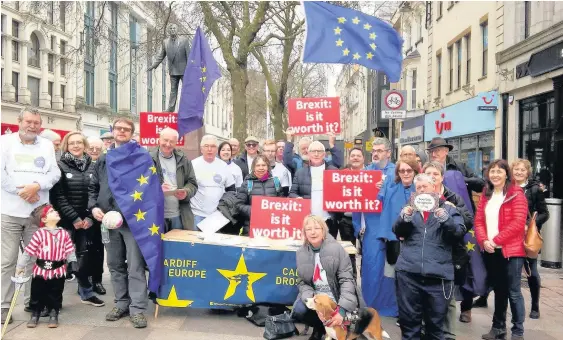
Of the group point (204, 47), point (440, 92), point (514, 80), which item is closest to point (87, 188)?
point (204, 47)

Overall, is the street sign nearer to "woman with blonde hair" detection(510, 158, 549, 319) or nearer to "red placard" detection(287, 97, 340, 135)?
"red placard" detection(287, 97, 340, 135)

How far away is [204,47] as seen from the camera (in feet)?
25.0

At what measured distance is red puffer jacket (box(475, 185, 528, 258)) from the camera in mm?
5047

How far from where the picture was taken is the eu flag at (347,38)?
7008 mm

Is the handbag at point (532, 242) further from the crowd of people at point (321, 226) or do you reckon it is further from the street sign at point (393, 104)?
the street sign at point (393, 104)

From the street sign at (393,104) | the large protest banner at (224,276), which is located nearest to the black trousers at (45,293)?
the large protest banner at (224,276)

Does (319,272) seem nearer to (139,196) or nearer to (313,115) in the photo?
(139,196)

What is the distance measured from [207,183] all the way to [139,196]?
1.14m

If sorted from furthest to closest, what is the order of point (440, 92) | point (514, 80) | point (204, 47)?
point (440, 92) → point (514, 80) → point (204, 47)

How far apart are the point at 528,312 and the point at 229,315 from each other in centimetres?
358

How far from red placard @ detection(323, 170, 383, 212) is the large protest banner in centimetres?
100

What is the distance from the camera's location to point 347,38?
704cm

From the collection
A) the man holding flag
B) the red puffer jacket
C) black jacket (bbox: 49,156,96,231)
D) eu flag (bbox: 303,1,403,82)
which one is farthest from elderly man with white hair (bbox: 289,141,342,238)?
black jacket (bbox: 49,156,96,231)

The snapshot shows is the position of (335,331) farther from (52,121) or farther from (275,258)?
(52,121)
